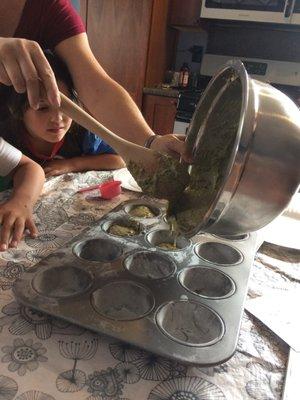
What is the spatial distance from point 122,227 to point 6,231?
0.27m

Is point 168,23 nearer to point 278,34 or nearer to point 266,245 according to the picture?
point 278,34

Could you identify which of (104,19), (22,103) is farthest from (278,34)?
A: (22,103)

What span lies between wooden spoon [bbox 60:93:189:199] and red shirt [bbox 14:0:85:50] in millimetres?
473

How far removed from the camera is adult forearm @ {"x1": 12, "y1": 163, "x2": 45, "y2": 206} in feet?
3.03

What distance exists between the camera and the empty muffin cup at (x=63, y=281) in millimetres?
608

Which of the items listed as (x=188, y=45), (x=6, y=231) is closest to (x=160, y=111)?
(x=188, y=45)

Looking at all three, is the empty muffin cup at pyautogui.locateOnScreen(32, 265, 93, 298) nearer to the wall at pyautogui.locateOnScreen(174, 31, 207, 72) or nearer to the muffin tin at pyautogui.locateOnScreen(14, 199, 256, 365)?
the muffin tin at pyautogui.locateOnScreen(14, 199, 256, 365)

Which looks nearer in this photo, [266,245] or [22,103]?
[266,245]

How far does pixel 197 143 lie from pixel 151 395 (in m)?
0.52

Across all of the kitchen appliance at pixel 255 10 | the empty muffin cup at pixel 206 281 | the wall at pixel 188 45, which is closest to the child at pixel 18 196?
the empty muffin cup at pixel 206 281

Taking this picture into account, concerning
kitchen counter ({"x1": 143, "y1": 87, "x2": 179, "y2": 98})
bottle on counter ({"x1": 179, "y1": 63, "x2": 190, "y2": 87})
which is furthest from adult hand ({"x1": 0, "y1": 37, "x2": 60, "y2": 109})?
bottle on counter ({"x1": 179, "y1": 63, "x2": 190, "y2": 87})

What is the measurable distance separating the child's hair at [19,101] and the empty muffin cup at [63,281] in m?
0.72

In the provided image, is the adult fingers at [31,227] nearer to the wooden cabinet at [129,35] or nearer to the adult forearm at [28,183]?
the adult forearm at [28,183]

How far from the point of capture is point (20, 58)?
2.19 feet
